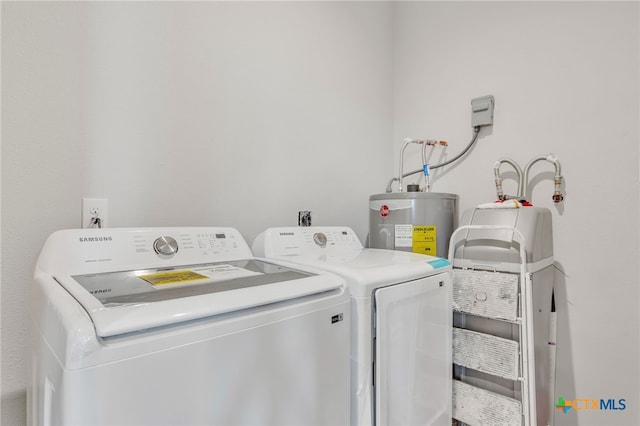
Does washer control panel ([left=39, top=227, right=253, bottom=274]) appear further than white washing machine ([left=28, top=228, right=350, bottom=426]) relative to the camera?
Yes

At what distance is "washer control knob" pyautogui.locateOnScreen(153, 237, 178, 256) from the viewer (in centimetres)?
96

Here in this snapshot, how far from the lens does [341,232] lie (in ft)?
4.68

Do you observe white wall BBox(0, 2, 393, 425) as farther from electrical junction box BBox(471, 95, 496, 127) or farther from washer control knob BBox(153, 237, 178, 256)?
electrical junction box BBox(471, 95, 496, 127)

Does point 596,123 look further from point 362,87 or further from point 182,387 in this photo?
point 182,387

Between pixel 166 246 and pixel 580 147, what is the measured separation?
5.23ft

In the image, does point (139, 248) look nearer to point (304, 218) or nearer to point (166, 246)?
point (166, 246)

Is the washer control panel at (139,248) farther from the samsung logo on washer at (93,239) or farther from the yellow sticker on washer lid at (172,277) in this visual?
the yellow sticker on washer lid at (172,277)

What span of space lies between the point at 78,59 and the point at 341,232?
109cm

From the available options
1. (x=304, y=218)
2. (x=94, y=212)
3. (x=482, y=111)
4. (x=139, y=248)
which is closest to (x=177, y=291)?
(x=139, y=248)

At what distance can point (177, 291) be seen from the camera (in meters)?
0.65

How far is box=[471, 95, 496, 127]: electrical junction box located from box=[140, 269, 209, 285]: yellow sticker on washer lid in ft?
4.72
